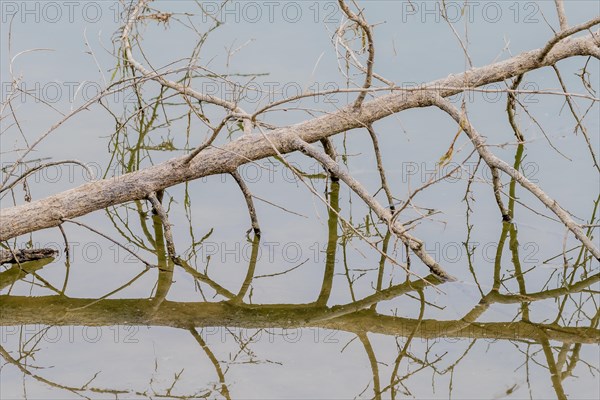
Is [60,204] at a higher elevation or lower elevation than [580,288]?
Answer: higher

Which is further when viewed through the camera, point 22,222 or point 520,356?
point 22,222

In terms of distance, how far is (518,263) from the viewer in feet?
26.1

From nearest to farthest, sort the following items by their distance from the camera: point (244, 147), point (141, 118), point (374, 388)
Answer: point (374, 388) < point (244, 147) < point (141, 118)

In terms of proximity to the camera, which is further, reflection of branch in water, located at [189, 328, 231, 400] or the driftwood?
the driftwood

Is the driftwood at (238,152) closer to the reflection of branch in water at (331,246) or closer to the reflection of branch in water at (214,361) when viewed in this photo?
the reflection of branch in water at (331,246)

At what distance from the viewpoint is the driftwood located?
7.42 m

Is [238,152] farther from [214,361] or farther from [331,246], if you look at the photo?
[214,361]

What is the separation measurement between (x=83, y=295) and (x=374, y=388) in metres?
2.04

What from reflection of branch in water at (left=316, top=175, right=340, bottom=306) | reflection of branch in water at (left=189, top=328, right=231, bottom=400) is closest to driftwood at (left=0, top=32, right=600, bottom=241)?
reflection of branch in water at (left=316, top=175, right=340, bottom=306)

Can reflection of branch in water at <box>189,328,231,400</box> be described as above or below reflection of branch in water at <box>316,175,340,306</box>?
below

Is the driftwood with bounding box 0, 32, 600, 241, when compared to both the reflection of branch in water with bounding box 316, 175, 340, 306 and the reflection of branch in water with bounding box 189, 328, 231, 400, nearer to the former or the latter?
the reflection of branch in water with bounding box 316, 175, 340, 306

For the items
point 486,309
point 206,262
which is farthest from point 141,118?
point 486,309

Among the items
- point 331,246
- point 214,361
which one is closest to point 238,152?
point 331,246

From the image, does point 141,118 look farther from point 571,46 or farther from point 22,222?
point 571,46
